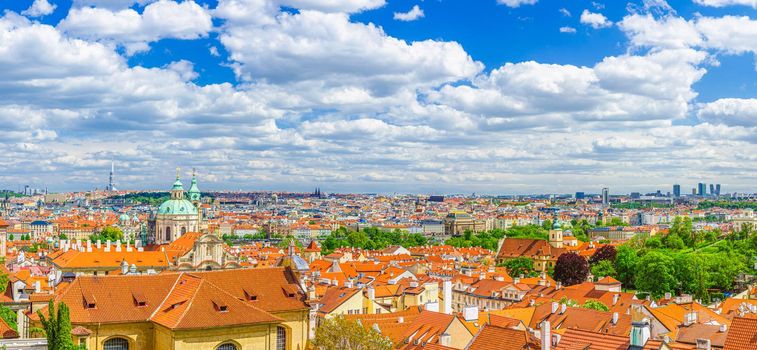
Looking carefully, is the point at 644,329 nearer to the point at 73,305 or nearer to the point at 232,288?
the point at 232,288

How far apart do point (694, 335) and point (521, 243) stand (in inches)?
3828

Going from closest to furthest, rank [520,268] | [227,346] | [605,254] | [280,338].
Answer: [227,346] < [280,338] < [520,268] < [605,254]

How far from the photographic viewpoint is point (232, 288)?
4122 centimetres

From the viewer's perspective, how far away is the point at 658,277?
9306 cm

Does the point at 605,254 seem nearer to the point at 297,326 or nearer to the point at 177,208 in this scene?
the point at 177,208

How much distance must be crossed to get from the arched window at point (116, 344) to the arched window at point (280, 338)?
7161 millimetres

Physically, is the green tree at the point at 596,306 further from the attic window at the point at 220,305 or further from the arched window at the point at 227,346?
the attic window at the point at 220,305

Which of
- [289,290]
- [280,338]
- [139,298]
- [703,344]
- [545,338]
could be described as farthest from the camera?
[289,290]

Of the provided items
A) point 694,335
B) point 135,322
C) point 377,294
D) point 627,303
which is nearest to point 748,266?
point 627,303

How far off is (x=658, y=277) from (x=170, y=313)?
6852 centimetres

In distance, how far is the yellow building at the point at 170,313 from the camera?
3734 centimetres

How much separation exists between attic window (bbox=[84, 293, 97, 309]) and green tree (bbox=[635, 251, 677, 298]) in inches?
2663

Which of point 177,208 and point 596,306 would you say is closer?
point 596,306

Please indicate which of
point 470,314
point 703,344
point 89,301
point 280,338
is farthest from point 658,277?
A: point 89,301
